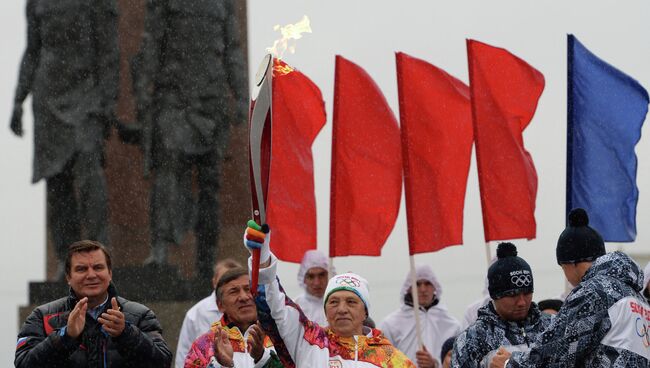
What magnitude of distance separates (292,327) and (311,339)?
11 cm

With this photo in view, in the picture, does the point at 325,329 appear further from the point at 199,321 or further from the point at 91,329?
the point at 199,321

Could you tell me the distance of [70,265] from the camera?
15.5ft

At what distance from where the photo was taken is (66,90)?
10469mm

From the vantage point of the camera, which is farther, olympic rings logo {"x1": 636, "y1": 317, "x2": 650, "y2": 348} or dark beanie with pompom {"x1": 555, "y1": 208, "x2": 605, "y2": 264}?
dark beanie with pompom {"x1": 555, "y1": 208, "x2": 605, "y2": 264}

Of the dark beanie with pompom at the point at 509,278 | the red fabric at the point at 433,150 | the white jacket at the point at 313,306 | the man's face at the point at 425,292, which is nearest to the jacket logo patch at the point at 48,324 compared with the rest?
the dark beanie with pompom at the point at 509,278

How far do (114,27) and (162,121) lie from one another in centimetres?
82

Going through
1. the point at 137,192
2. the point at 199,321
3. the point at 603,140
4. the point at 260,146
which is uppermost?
the point at 603,140

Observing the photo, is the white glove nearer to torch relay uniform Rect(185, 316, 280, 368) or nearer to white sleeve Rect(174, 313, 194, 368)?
torch relay uniform Rect(185, 316, 280, 368)

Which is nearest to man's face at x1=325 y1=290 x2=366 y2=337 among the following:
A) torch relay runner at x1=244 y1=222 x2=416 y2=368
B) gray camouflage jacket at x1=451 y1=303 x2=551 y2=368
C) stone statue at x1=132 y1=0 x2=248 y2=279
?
torch relay runner at x1=244 y1=222 x2=416 y2=368

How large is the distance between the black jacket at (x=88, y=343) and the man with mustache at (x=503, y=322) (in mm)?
1062

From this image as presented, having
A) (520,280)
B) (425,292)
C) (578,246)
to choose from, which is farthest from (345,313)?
(425,292)

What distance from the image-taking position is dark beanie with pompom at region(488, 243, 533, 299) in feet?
15.6

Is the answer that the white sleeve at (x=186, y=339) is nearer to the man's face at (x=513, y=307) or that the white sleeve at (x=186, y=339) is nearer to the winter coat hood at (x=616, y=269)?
the man's face at (x=513, y=307)

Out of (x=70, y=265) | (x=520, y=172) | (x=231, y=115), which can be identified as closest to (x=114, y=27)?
(x=231, y=115)
